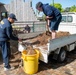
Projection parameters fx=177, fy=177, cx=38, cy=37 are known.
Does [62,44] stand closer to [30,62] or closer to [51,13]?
[51,13]

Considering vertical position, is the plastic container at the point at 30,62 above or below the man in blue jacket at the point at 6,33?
below

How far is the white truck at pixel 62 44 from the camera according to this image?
6.07 meters

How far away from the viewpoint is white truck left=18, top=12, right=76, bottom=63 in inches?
239

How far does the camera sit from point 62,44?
6996 millimetres

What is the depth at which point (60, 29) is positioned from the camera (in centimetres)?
980

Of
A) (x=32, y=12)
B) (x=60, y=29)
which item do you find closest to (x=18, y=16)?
(x=32, y=12)

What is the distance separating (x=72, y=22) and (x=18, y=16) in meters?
17.6

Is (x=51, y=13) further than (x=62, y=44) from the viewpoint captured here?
No

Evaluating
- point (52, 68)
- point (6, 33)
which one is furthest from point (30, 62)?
point (6, 33)

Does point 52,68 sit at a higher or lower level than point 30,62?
lower

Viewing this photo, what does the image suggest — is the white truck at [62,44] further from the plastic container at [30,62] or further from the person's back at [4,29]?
the person's back at [4,29]

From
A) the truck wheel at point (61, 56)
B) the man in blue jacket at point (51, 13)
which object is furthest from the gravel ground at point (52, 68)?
the man in blue jacket at point (51, 13)

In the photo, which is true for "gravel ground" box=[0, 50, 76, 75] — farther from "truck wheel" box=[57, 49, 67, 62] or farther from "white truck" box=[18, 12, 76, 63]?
"white truck" box=[18, 12, 76, 63]

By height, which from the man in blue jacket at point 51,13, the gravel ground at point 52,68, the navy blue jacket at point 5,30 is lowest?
the gravel ground at point 52,68
